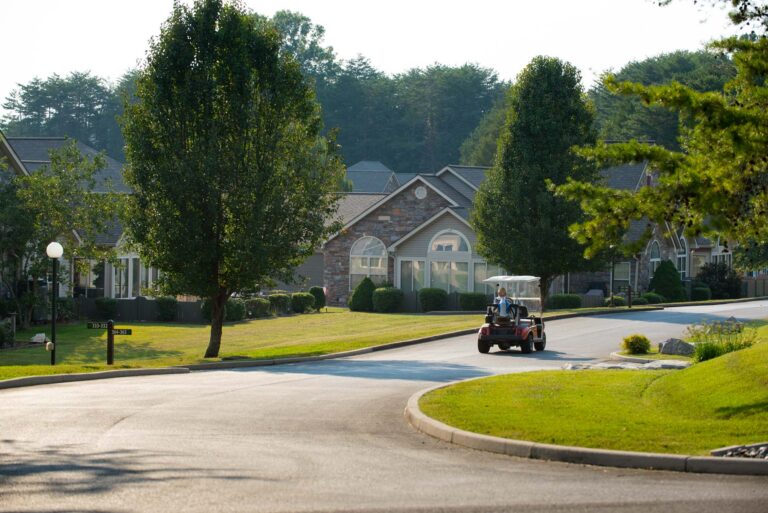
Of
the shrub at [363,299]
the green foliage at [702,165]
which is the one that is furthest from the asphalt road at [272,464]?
the shrub at [363,299]

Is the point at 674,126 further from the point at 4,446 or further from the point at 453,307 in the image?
the point at 4,446

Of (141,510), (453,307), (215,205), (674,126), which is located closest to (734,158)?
(141,510)

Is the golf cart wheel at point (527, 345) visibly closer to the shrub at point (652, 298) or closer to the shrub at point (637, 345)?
the shrub at point (637, 345)

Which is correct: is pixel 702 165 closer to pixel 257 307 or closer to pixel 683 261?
pixel 257 307

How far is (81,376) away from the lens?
23.4m

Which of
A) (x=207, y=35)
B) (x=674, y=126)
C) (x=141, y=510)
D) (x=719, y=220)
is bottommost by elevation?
(x=141, y=510)

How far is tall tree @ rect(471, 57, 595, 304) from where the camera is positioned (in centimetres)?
4619

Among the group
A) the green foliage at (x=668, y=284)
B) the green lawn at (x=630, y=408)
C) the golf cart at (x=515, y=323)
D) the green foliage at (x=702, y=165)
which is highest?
the green foliage at (x=702, y=165)

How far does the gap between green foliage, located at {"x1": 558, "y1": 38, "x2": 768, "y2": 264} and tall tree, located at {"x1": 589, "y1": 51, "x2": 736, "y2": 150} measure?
62417 millimetres

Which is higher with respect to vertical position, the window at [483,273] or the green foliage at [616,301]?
the window at [483,273]

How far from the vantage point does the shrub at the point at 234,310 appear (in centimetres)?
4762

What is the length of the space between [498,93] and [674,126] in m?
50.3

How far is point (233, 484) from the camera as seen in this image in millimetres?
10703

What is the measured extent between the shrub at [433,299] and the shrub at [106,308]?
48.8 feet
